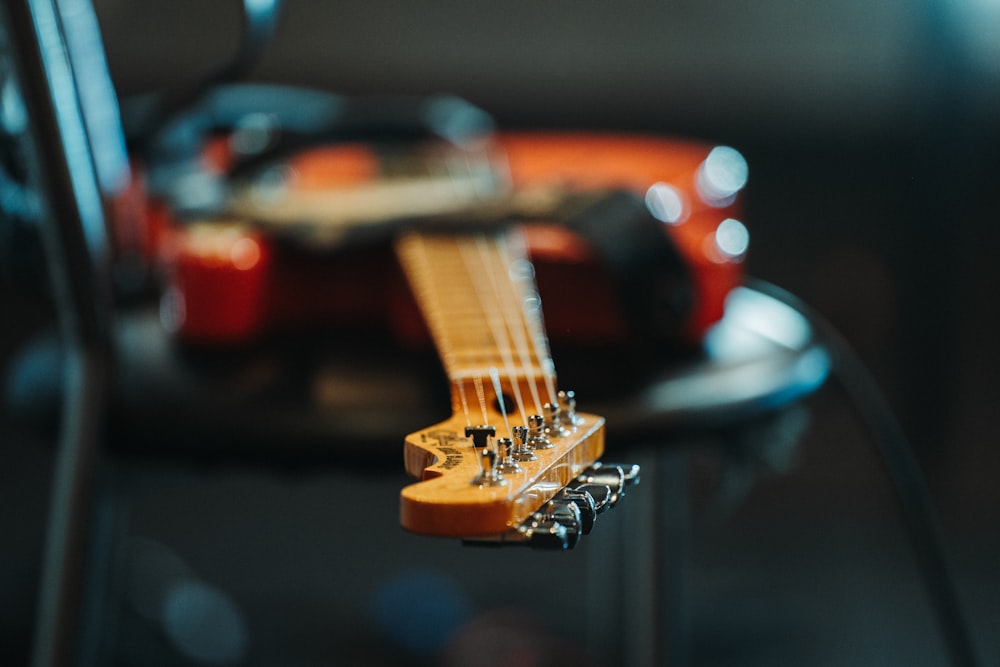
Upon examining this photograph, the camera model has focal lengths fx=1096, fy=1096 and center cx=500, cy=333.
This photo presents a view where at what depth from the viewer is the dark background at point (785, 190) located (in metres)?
1.22

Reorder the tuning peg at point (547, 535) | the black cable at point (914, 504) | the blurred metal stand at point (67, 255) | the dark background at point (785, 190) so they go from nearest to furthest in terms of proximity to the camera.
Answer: the tuning peg at point (547, 535)
the blurred metal stand at point (67, 255)
the black cable at point (914, 504)
the dark background at point (785, 190)

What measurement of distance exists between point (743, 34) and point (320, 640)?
2.75ft

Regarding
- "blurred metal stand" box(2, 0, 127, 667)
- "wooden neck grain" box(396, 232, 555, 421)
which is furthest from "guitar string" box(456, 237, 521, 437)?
"blurred metal stand" box(2, 0, 127, 667)

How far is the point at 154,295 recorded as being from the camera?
0.52m

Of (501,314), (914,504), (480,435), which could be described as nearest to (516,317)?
(501,314)

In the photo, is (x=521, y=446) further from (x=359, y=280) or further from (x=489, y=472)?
(x=359, y=280)

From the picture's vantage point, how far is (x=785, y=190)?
1.34 metres

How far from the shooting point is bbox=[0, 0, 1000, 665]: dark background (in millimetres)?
1216

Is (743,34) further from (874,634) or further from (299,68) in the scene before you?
(874,634)

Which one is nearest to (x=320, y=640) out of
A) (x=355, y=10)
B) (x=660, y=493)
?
(x=660, y=493)

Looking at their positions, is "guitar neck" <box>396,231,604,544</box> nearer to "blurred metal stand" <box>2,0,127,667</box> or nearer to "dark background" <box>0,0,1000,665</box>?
"blurred metal stand" <box>2,0,127,667</box>

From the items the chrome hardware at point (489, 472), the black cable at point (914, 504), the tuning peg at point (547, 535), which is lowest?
the black cable at point (914, 504)

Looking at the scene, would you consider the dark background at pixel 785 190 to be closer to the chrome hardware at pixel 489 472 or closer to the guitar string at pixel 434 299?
the guitar string at pixel 434 299

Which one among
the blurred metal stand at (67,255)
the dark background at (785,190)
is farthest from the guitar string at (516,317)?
the dark background at (785,190)
